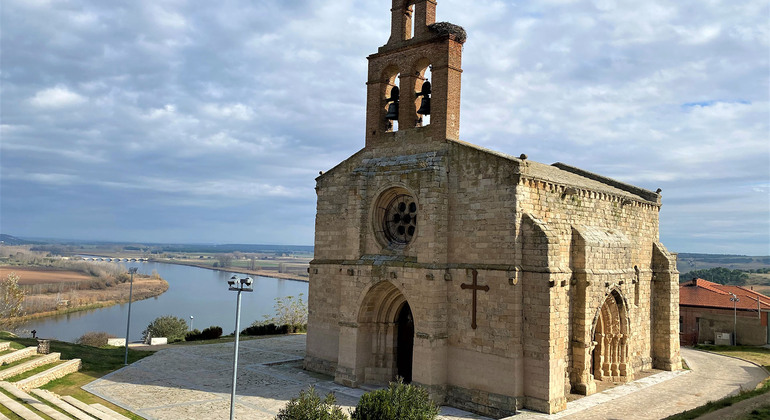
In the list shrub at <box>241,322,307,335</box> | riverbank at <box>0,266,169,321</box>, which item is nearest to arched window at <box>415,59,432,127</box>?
shrub at <box>241,322,307,335</box>

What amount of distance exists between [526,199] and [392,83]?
24.0 feet

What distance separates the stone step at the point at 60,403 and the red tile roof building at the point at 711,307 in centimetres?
3113

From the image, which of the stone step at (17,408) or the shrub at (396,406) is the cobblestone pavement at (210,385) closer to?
the stone step at (17,408)

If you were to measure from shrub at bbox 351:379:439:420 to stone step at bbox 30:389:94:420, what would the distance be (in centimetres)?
725

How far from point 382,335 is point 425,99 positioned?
8.39m

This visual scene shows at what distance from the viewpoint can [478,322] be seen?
15766 millimetres

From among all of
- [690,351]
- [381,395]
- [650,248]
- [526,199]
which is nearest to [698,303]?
[690,351]

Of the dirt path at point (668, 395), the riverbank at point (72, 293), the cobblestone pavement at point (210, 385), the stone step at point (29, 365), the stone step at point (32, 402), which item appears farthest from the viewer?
the riverbank at point (72, 293)

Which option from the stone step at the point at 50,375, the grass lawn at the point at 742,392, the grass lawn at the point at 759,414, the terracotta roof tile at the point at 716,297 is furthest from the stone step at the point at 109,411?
the terracotta roof tile at the point at 716,297

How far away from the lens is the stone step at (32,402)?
12819 mm

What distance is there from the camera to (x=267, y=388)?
57.9 feet

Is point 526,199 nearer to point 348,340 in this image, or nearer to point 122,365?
point 348,340

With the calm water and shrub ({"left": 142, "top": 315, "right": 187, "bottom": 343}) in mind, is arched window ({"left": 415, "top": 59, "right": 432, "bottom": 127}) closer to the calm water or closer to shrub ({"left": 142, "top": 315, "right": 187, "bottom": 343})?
shrub ({"left": 142, "top": 315, "right": 187, "bottom": 343})

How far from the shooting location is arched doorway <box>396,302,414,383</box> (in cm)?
1888
